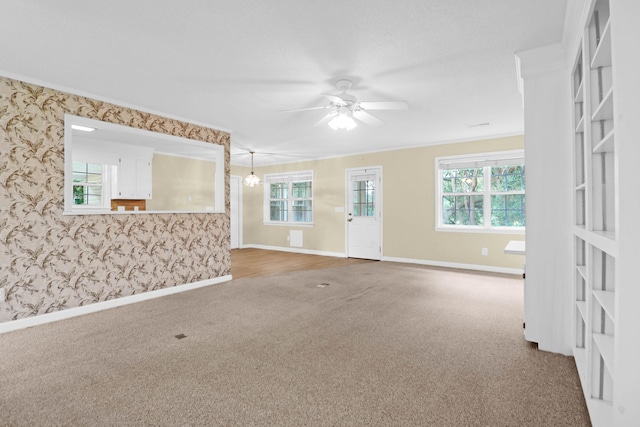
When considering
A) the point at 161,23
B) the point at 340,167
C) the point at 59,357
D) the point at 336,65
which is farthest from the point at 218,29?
the point at 340,167

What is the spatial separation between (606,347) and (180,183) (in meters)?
7.52

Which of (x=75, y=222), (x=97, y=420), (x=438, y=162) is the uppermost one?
(x=438, y=162)

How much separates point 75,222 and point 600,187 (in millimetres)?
4249

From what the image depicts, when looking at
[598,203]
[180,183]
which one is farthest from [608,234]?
[180,183]

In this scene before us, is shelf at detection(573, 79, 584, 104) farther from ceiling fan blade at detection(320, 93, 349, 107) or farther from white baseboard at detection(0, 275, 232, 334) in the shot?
white baseboard at detection(0, 275, 232, 334)

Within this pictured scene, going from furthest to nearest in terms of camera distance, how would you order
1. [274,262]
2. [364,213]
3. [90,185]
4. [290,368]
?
[364,213] → [274,262] → [90,185] → [290,368]

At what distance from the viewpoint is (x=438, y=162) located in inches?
240

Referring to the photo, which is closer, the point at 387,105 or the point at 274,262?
the point at 387,105

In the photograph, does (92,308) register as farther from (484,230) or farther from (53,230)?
(484,230)

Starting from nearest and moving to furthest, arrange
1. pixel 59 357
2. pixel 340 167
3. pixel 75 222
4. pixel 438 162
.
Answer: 1. pixel 59 357
2. pixel 75 222
3. pixel 438 162
4. pixel 340 167

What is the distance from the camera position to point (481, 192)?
573 centimetres

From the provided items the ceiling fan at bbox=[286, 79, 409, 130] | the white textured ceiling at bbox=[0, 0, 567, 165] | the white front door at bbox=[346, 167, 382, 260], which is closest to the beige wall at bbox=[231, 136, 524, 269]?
the white front door at bbox=[346, 167, 382, 260]

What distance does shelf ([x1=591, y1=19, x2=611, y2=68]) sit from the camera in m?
1.35

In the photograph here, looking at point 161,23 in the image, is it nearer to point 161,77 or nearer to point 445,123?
point 161,77
